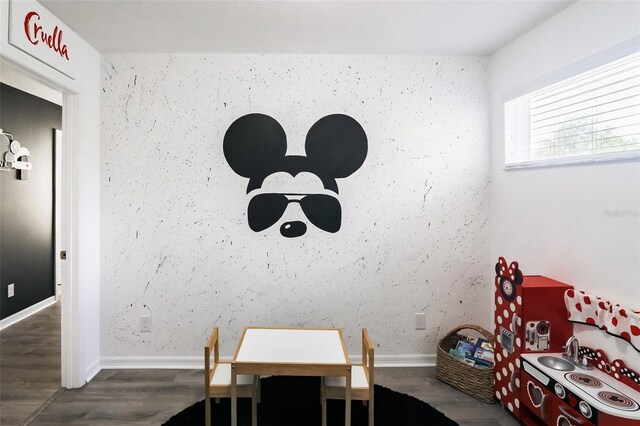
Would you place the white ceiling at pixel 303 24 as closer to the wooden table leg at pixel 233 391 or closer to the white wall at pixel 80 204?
the white wall at pixel 80 204

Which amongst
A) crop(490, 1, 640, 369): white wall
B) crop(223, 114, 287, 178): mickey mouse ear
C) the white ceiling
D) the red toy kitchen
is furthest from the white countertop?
crop(223, 114, 287, 178): mickey mouse ear

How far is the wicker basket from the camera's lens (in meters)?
2.40

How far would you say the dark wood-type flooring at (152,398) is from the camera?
2191 millimetres

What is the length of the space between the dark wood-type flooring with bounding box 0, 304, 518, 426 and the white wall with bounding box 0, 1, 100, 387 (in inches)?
8.5

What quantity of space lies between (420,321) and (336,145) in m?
1.56

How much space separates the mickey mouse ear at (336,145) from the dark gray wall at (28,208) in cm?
320

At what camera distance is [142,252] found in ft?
9.21

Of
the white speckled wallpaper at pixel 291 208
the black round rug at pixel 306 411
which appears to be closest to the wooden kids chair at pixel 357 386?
the black round rug at pixel 306 411

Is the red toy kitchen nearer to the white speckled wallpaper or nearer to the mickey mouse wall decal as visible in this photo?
the white speckled wallpaper

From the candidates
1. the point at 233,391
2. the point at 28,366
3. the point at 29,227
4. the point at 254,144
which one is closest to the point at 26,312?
the point at 29,227

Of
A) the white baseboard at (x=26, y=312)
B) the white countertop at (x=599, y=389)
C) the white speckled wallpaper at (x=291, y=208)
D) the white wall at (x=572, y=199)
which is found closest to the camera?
the white countertop at (x=599, y=389)

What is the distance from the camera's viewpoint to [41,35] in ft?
6.84

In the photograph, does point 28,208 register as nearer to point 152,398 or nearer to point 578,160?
point 152,398

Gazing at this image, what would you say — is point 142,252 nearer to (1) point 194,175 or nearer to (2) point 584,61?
(1) point 194,175
